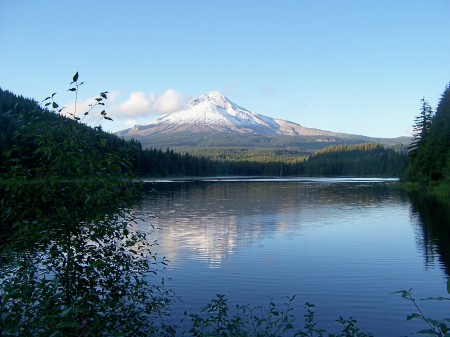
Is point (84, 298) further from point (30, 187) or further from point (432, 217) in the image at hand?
point (432, 217)

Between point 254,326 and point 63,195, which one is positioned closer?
point 63,195

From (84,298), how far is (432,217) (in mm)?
34128

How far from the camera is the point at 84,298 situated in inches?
328

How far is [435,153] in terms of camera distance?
61656 mm

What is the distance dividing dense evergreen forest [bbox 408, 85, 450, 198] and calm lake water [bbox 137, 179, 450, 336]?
2189cm

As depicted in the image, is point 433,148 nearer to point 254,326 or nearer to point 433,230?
point 433,230

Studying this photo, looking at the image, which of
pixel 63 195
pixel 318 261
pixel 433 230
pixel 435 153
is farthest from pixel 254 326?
pixel 435 153

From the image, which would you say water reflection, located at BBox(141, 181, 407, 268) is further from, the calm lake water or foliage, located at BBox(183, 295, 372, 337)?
foliage, located at BBox(183, 295, 372, 337)

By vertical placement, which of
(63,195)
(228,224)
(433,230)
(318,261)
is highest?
(63,195)

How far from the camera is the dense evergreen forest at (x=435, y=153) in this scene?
5867cm

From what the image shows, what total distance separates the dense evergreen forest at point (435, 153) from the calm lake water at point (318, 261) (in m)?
21.9

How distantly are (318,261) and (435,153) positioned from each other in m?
48.3

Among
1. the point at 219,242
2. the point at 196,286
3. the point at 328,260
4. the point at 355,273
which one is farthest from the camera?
the point at 219,242

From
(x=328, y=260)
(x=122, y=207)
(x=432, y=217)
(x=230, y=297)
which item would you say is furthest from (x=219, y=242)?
(x=432, y=217)
